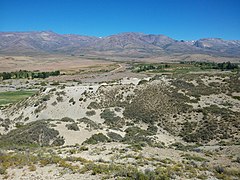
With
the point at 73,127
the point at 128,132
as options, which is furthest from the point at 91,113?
the point at 73,127

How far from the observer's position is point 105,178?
14141mm

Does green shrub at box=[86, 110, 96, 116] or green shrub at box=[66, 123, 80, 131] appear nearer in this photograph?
green shrub at box=[66, 123, 80, 131]

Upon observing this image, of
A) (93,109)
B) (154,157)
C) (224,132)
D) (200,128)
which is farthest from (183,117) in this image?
(154,157)

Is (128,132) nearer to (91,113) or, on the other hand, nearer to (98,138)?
(98,138)

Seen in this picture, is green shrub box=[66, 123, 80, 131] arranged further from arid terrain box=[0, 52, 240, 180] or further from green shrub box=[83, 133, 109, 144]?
green shrub box=[83, 133, 109, 144]

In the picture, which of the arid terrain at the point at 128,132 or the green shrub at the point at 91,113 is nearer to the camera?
the arid terrain at the point at 128,132

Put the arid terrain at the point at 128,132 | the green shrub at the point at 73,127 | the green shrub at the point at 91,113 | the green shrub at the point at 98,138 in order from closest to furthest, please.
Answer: the arid terrain at the point at 128,132 → the green shrub at the point at 98,138 → the green shrub at the point at 73,127 → the green shrub at the point at 91,113

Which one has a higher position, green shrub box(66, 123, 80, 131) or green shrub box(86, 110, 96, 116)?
green shrub box(66, 123, 80, 131)

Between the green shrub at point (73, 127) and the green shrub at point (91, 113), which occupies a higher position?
the green shrub at point (73, 127)

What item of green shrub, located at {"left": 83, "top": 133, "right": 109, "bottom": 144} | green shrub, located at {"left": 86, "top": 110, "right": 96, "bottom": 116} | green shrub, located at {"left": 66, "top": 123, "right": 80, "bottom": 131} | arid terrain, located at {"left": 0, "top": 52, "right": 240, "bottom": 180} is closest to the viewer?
arid terrain, located at {"left": 0, "top": 52, "right": 240, "bottom": 180}

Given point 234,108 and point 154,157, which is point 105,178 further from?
point 234,108

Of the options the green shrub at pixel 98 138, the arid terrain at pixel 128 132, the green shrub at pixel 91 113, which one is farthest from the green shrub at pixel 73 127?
the green shrub at pixel 91 113

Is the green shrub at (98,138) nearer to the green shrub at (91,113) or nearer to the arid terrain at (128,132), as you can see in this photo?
the arid terrain at (128,132)

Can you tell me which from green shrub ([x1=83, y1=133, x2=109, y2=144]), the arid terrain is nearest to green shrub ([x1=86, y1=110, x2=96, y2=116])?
the arid terrain
